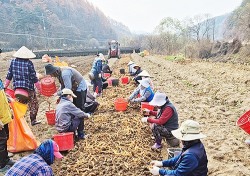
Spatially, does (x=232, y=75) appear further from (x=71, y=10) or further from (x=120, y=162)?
(x=71, y=10)

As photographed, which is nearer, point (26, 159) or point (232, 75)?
point (26, 159)

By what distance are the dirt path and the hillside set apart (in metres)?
45.6

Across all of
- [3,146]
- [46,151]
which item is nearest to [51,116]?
[3,146]

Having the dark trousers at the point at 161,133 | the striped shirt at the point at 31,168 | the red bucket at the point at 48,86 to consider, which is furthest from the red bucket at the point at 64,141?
the red bucket at the point at 48,86

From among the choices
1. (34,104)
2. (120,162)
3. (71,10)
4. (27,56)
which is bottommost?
(120,162)

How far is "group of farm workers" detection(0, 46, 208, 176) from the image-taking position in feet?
10.1

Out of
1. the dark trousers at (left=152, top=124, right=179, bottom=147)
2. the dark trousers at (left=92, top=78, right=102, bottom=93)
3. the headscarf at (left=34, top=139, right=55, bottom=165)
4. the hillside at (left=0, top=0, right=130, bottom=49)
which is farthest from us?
the hillside at (left=0, top=0, right=130, bottom=49)

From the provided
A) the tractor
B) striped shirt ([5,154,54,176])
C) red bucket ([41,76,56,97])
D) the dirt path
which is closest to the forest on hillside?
the tractor

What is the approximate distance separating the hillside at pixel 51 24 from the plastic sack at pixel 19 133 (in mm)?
49368

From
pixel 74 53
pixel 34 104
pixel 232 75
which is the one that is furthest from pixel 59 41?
pixel 34 104

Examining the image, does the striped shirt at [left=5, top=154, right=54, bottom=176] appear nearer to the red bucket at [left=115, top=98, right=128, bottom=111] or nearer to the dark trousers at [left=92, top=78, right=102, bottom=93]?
the red bucket at [left=115, top=98, right=128, bottom=111]

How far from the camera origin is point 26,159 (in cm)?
291

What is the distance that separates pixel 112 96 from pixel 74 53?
33.8 m

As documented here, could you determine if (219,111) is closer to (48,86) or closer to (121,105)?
(121,105)
